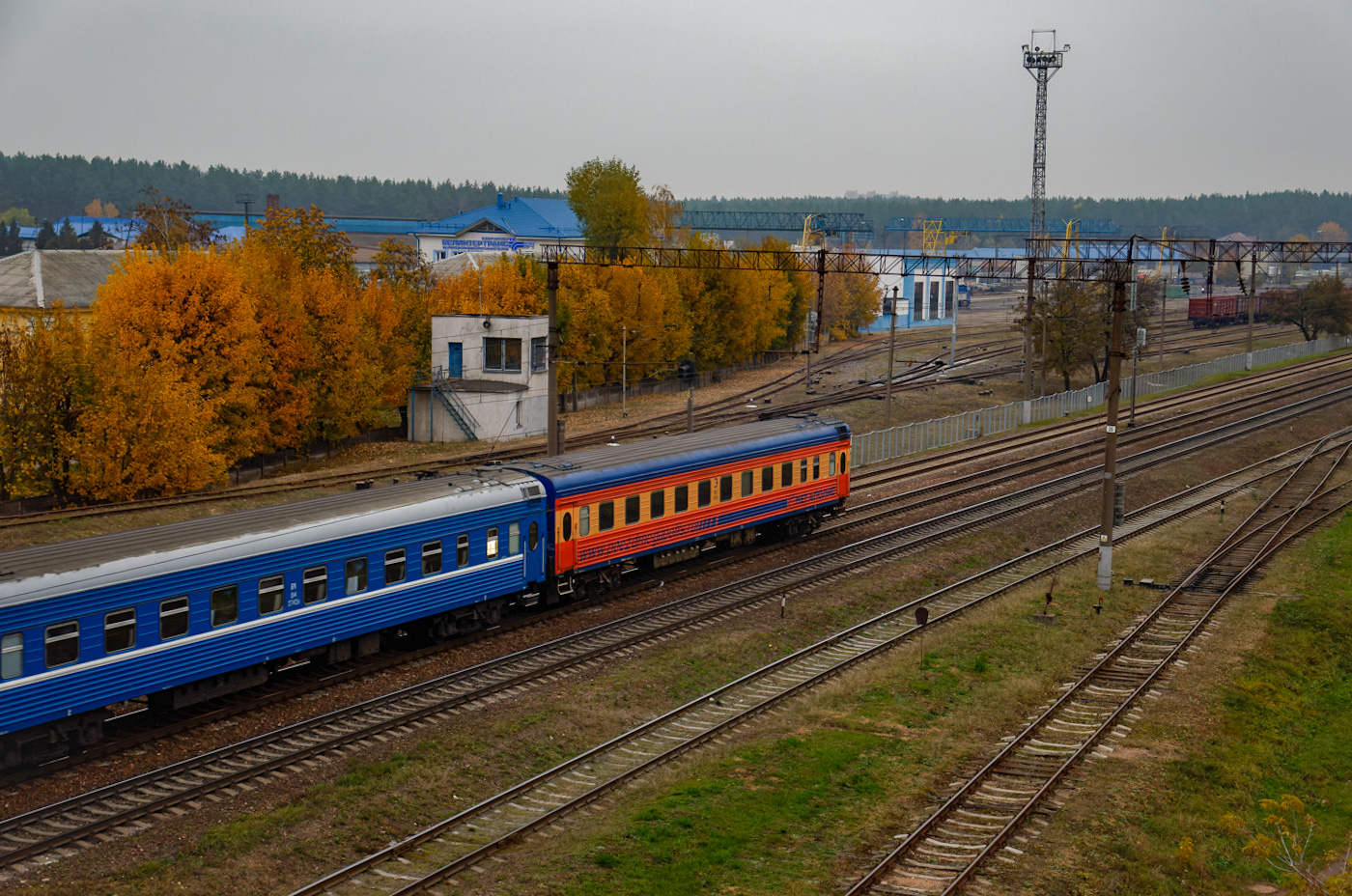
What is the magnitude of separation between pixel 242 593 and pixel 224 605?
1.25 feet

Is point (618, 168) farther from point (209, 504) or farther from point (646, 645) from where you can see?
point (646, 645)

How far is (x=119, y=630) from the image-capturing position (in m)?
18.5

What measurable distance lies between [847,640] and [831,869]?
11.7m

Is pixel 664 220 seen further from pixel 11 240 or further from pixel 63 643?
pixel 11 240

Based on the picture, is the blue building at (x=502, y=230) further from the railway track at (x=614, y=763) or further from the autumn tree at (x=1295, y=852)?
the autumn tree at (x=1295, y=852)

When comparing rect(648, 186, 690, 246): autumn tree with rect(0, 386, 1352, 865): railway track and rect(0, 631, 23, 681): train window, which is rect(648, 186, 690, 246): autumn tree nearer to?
rect(0, 386, 1352, 865): railway track

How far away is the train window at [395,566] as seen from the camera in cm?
2312

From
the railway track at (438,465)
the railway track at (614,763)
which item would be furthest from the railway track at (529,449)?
the railway track at (614,763)

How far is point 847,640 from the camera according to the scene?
2706 cm

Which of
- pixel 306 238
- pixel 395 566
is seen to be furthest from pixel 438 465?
pixel 306 238

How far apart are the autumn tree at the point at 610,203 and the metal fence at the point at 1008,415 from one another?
3709cm

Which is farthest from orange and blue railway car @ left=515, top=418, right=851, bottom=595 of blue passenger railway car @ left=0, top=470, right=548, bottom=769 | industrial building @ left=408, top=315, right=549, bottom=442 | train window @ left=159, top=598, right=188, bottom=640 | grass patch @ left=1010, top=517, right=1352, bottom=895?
industrial building @ left=408, top=315, right=549, bottom=442

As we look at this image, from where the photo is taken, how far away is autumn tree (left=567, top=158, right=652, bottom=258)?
93.5 meters

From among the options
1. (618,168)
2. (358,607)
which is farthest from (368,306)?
(358,607)
